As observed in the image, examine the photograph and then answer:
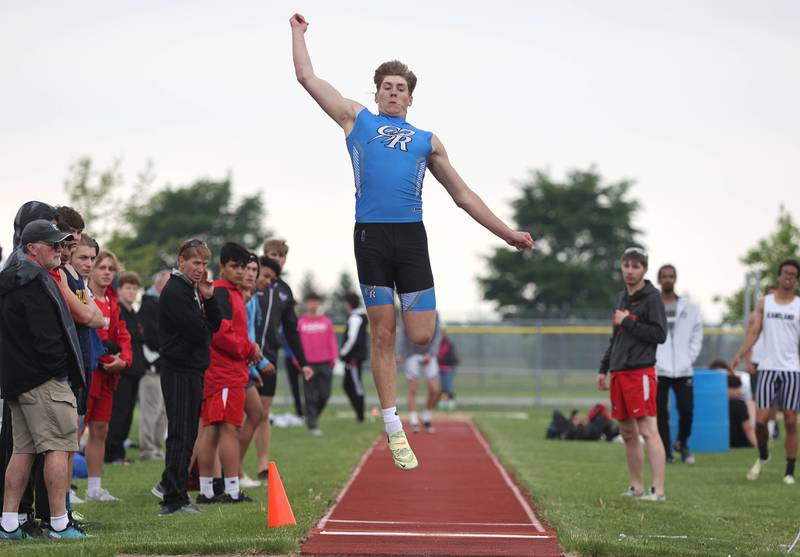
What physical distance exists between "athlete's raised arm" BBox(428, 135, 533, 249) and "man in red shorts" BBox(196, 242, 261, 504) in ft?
9.28

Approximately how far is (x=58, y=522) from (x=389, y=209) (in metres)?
3.07

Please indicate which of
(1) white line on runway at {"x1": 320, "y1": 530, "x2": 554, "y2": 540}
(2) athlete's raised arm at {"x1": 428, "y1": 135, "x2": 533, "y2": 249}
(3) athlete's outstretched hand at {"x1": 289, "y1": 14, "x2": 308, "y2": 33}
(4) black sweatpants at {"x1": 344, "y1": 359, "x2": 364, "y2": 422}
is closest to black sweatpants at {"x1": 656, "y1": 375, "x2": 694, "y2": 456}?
(1) white line on runway at {"x1": 320, "y1": 530, "x2": 554, "y2": 540}

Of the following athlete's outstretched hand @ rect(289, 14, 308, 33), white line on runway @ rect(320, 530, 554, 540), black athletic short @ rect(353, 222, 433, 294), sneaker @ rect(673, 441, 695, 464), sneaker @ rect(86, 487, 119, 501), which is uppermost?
athlete's outstretched hand @ rect(289, 14, 308, 33)

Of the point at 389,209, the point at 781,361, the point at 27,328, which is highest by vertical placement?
the point at 389,209

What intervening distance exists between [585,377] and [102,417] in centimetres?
2137

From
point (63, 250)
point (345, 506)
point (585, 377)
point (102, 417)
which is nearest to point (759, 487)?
point (345, 506)

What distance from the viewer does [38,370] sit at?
7844mm

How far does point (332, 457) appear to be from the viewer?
14875mm

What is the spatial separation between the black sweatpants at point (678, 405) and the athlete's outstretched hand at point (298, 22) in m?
8.20

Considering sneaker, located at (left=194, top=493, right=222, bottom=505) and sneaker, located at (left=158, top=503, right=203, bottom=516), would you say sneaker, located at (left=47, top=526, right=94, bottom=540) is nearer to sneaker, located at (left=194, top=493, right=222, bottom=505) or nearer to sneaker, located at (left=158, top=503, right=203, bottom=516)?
sneaker, located at (left=158, top=503, right=203, bottom=516)

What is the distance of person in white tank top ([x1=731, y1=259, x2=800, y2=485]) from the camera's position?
13.2m

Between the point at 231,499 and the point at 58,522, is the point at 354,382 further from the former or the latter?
the point at 58,522

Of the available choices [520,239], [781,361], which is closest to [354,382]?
[781,361]

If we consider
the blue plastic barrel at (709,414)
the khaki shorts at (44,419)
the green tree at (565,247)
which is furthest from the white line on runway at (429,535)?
the green tree at (565,247)
